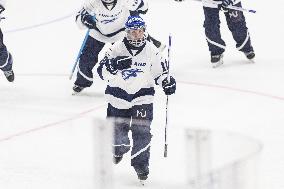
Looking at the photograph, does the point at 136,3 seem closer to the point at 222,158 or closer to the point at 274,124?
the point at 274,124

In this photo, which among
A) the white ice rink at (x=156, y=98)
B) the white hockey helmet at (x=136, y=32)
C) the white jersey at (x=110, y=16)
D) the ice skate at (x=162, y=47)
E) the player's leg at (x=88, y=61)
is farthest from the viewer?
the ice skate at (x=162, y=47)

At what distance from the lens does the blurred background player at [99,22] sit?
4320 millimetres

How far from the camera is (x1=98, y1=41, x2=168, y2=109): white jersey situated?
127 inches

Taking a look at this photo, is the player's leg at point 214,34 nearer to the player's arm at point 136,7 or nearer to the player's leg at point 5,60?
the player's arm at point 136,7

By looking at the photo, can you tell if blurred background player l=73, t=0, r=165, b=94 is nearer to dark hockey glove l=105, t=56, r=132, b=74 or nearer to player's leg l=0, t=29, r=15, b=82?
player's leg l=0, t=29, r=15, b=82

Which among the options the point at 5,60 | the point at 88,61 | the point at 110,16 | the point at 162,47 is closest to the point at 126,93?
the point at 110,16

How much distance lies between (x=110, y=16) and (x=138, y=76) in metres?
1.19

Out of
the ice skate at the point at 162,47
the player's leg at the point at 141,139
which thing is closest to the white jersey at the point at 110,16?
the ice skate at the point at 162,47

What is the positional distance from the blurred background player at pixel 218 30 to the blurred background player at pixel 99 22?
689 mm

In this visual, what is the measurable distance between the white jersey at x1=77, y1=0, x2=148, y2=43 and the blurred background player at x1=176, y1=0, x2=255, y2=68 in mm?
689

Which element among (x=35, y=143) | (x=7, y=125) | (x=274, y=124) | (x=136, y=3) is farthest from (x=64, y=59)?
(x=35, y=143)

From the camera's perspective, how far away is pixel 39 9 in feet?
23.0

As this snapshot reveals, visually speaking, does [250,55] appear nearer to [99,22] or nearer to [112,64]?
[99,22]

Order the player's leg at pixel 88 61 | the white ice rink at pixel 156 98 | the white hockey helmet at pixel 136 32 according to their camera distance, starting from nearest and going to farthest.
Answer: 1. the white ice rink at pixel 156 98
2. the white hockey helmet at pixel 136 32
3. the player's leg at pixel 88 61
